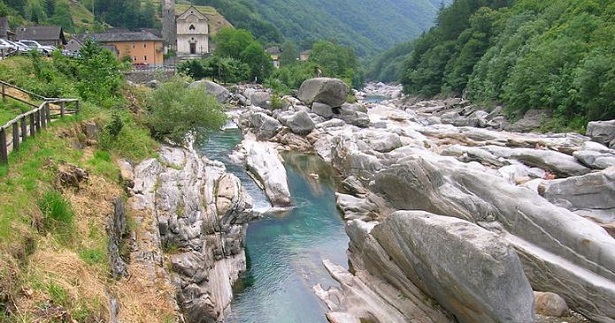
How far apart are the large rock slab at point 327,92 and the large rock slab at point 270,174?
71.1ft

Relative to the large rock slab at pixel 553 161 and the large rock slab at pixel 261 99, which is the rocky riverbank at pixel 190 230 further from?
the large rock slab at pixel 261 99

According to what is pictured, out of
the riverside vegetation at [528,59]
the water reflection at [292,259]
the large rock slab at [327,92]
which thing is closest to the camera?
the water reflection at [292,259]

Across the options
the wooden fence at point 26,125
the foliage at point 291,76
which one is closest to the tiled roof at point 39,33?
the foliage at point 291,76

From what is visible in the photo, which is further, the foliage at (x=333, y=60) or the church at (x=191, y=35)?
the church at (x=191, y=35)

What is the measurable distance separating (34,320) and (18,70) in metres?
25.4

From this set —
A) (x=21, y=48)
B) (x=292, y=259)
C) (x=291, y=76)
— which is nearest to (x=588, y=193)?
(x=292, y=259)

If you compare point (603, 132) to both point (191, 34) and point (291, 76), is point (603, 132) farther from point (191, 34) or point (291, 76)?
point (191, 34)

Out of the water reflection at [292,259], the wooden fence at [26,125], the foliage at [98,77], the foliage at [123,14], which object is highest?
the foliage at [123,14]

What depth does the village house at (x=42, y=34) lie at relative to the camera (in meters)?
80.2

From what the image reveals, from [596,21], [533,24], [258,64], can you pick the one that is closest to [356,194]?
[596,21]

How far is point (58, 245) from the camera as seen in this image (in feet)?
36.0

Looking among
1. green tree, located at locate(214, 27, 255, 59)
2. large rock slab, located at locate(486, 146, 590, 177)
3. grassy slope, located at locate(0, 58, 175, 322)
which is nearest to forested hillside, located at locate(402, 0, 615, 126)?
large rock slab, located at locate(486, 146, 590, 177)

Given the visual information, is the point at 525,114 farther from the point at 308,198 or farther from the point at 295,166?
the point at 308,198

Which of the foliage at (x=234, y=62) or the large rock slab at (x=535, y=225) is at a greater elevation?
the foliage at (x=234, y=62)
